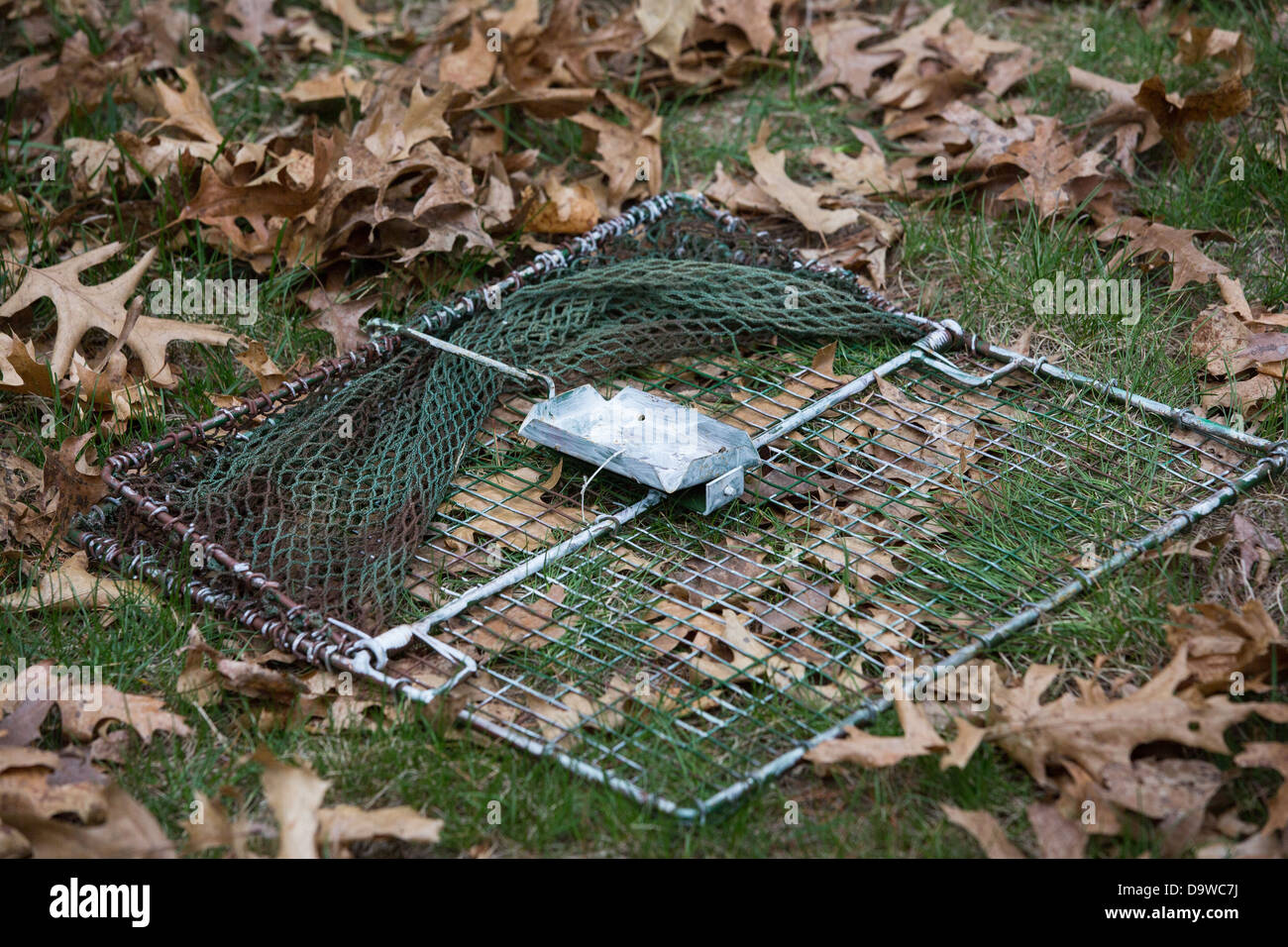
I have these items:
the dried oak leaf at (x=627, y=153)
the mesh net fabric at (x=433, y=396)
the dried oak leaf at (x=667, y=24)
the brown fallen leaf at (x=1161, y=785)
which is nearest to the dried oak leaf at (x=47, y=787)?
the mesh net fabric at (x=433, y=396)

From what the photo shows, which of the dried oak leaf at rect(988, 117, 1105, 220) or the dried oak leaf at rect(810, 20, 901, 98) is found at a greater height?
the dried oak leaf at rect(810, 20, 901, 98)

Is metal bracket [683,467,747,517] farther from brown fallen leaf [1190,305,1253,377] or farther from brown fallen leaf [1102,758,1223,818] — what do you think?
brown fallen leaf [1190,305,1253,377]

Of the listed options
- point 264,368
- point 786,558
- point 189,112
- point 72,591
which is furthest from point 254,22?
point 786,558

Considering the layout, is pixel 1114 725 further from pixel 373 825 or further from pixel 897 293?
pixel 897 293

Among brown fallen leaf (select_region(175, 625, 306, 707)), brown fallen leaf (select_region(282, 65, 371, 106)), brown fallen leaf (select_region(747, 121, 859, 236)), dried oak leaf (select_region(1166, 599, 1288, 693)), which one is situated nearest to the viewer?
dried oak leaf (select_region(1166, 599, 1288, 693))

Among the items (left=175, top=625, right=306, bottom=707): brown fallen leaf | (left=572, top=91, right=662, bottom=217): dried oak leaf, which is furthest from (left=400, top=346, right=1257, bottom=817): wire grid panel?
(left=572, top=91, right=662, bottom=217): dried oak leaf
